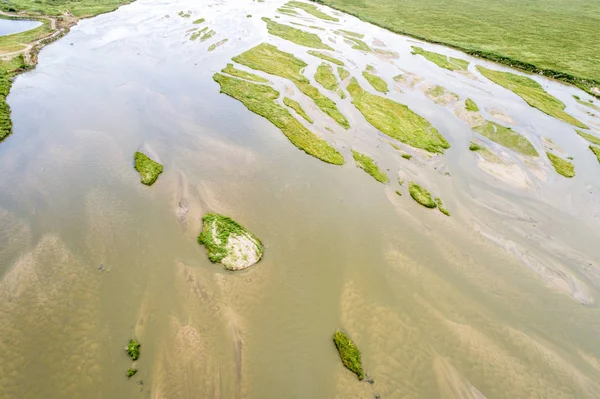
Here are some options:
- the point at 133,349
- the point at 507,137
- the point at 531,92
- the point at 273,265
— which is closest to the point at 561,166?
the point at 507,137

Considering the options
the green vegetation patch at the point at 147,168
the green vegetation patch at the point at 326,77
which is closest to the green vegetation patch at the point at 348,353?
the green vegetation patch at the point at 147,168

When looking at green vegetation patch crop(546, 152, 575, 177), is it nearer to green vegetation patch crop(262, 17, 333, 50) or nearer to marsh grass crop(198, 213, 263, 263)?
marsh grass crop(198, 213, 263, 263)

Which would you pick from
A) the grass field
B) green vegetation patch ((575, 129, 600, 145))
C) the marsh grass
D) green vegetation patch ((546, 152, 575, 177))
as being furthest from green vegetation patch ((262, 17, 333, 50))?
the marsh grass

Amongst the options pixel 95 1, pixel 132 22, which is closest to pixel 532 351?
pixel 132 22

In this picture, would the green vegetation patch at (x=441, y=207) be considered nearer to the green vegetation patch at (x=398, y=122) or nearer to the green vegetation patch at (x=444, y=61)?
the green vegetation patch at (x=398, y=122)

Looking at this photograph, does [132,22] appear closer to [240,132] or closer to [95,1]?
[95,1]
